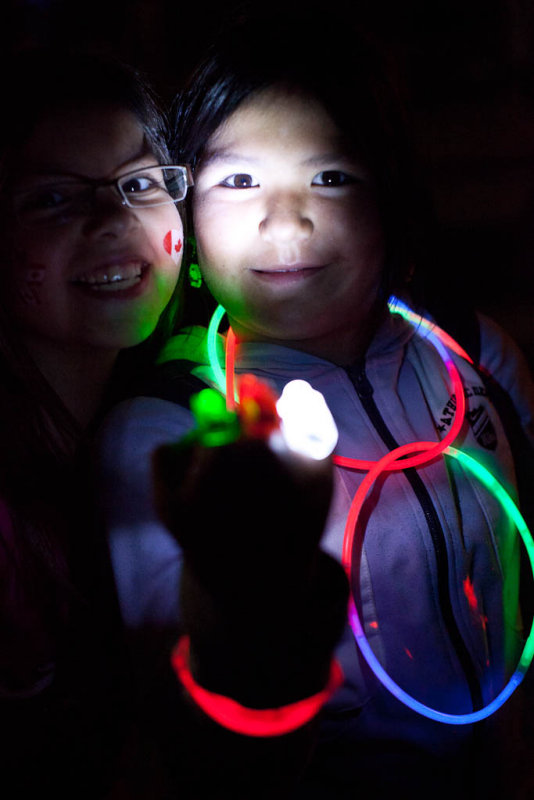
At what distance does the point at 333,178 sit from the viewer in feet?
2.74

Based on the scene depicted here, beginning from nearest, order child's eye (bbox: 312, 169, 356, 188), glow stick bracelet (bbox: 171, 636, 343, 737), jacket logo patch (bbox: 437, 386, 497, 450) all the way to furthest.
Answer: glow stick bracelet (bbox: 171, 636, 343, 737), child's eye (bbox: 312, 169, 356, 188), jacket logo patch (bbox: 437, 386, 497, 450)

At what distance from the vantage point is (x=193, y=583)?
73 cm

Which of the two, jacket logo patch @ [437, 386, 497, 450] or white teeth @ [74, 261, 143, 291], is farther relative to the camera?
jacket logo patch @ [437, 386, 497, 450]

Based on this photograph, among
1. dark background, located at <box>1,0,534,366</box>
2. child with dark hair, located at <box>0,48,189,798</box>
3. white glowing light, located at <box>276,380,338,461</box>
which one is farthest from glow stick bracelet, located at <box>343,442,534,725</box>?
dark background, located at <box>1,0,534,366</box>

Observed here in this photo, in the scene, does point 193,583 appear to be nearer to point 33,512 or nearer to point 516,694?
point 33,512

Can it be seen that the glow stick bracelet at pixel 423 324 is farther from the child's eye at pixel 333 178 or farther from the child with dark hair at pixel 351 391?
the child's eye at pixel 333 178

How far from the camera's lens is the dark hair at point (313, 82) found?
2.64ft

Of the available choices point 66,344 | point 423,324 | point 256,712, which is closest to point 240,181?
point 66,344

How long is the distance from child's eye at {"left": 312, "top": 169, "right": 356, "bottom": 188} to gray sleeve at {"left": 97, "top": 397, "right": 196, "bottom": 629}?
0.34 metres

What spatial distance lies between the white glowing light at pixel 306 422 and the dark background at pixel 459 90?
1.51 ft

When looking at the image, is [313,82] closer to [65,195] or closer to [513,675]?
[65,195]

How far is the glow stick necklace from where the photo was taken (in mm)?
824

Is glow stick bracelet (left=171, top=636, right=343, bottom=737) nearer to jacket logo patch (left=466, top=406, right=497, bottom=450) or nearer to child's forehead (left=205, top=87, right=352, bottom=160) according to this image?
jacket logo patch (left=466, top=406, right=497, bottom=450)

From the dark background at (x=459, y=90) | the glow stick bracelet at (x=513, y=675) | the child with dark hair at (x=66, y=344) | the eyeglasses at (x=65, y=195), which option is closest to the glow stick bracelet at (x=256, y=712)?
the glow stick bracelet at (x=513, y=675)
